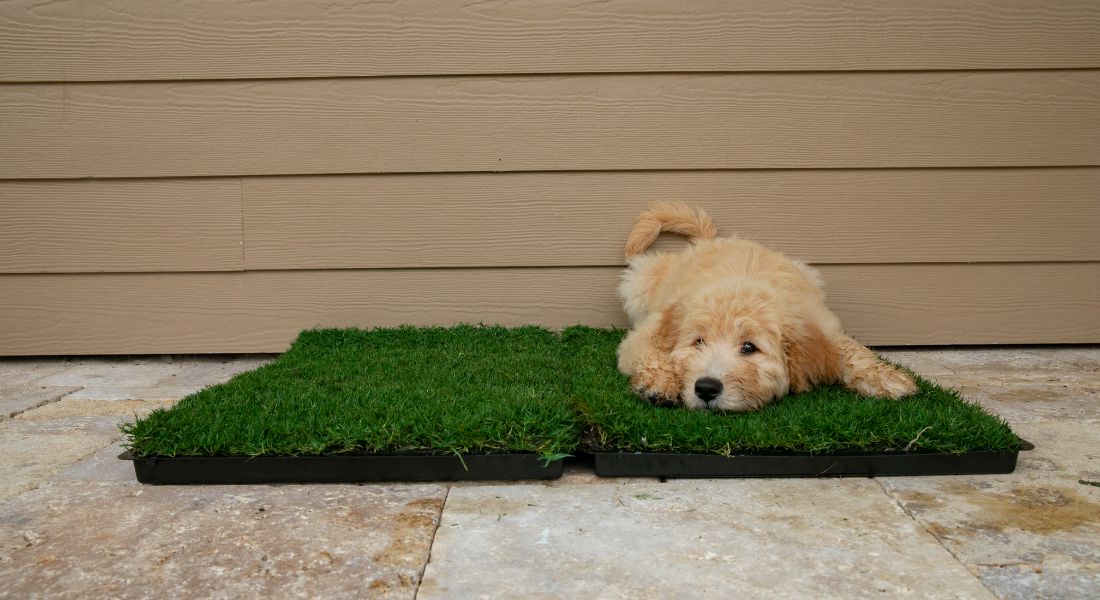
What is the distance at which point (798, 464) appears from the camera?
93.0 inches

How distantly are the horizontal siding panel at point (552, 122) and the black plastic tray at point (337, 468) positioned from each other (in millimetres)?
2034

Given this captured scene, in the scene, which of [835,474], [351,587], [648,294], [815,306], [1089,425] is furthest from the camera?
[648,294]

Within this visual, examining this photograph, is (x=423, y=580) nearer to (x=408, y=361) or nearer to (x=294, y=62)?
(x=408, y=361)

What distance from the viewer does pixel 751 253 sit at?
3.55 m

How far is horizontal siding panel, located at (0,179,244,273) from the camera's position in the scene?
4.03m

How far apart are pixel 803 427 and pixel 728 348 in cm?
49

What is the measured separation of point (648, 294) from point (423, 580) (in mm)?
2373

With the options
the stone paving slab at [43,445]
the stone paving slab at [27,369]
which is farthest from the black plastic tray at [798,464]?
the stone paving slab at [27,369]

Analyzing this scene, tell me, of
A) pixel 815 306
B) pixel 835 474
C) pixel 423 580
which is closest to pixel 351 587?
pixel 423 580

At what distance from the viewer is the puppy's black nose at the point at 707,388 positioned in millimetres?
2715

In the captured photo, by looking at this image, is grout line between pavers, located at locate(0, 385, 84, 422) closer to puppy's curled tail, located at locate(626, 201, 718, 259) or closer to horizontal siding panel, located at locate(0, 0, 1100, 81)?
horizontal siding panel, located at locate(0, 0, 1100, 81)

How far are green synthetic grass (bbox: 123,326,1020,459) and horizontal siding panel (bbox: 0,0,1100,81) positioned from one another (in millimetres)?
1643

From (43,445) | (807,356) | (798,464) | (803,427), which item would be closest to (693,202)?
(807,356)

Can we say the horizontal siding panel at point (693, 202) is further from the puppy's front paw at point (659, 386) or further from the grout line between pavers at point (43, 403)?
the puppy's front paw at point (659, 386)
